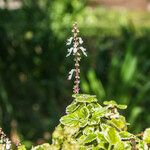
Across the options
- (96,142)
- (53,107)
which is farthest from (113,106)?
(53,107)

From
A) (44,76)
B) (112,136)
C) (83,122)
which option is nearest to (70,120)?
(83,122)

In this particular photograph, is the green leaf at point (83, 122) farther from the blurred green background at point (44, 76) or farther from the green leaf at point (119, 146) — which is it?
the blurred green background at point (44, 76)

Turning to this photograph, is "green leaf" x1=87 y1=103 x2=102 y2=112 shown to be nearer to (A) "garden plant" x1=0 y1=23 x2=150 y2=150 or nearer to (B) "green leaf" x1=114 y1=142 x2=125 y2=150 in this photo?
(A) "garden plant" x1=0 y1=23 x2=150 y2=150

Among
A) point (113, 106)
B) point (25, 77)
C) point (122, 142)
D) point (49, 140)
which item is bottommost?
point (122, 142)

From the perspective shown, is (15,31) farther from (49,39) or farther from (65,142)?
(65,142)

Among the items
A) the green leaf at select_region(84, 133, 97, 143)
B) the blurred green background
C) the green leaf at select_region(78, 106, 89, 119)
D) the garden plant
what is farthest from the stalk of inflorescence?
the blurred green background

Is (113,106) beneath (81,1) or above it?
beneath

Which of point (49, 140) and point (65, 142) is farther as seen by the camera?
point (49, 140)

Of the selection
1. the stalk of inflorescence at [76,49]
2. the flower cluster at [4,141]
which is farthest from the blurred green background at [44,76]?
the flower cluster at [4,141]
